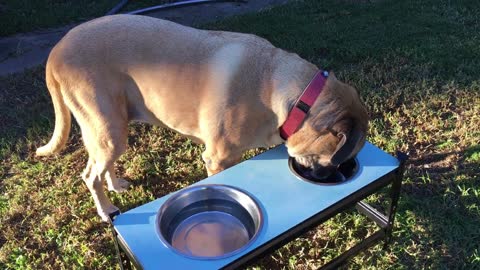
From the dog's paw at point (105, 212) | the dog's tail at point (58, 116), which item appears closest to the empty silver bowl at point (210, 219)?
the dog's paw at point (105, 212)

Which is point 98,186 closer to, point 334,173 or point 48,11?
point 334,173

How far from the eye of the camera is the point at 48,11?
7312 millimetres

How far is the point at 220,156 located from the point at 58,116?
3.85ft

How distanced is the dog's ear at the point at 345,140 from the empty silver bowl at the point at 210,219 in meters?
0.54

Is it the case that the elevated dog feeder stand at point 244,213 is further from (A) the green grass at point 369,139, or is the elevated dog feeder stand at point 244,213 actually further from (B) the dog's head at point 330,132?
(A) the green grass at point 369,139

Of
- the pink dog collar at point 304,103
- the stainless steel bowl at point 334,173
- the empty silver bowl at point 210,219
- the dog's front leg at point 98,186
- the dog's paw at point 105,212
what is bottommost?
the dog's paw at point 105,212

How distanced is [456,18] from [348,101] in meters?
4.61

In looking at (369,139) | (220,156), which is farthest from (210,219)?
(369,139)

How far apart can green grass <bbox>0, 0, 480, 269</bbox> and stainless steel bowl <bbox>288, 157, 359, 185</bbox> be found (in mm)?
603

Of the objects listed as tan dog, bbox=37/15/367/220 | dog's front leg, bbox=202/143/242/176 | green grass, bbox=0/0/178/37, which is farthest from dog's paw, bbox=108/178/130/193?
green grass, bbox=0/0/178/37

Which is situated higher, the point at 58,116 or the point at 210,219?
the point at 58,116

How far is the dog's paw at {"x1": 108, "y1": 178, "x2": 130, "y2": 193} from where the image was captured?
3.74m

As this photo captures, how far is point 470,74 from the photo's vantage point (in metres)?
5.08

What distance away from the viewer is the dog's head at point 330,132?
272cm
